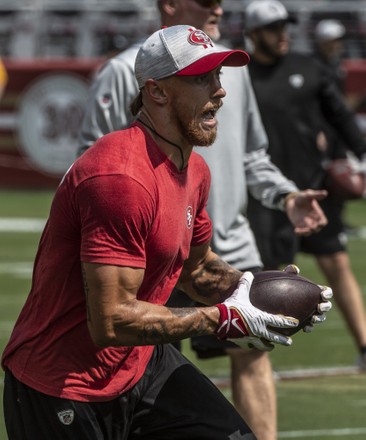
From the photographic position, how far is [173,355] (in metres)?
4.73

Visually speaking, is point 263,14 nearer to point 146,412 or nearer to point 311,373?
point 311,373

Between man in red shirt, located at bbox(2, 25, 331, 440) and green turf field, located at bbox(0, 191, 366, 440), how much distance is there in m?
2.54

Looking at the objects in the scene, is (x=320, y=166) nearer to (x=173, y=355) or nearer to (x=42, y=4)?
(x=173, y=355)

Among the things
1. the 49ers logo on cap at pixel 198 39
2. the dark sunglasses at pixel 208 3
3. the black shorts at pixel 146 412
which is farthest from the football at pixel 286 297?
the dark sunglasses at pixel 208 3

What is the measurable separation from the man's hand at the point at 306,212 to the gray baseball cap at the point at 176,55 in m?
1.52

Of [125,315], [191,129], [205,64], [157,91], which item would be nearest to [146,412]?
[125,315]

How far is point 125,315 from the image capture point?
400cm

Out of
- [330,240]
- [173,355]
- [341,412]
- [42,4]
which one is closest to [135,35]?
[42,4]

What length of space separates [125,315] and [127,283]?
105mm

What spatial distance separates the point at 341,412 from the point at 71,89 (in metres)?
12.4

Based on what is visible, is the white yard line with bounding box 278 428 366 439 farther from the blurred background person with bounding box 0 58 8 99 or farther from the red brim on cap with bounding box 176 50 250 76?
the blurred background person with bounding box 0 58 8 99

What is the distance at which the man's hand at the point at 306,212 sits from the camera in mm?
5676

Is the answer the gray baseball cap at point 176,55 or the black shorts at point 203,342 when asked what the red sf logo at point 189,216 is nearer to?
the gray baseball cap at point 176,55

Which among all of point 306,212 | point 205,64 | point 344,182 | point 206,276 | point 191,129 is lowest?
point 344,182
